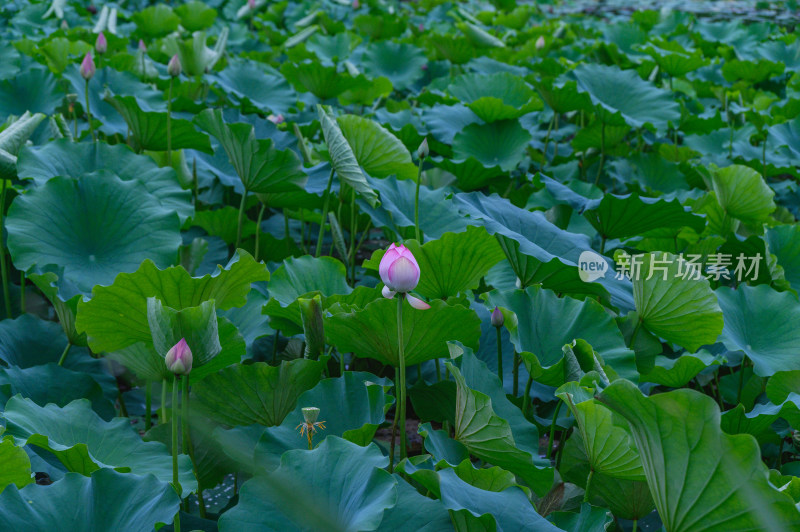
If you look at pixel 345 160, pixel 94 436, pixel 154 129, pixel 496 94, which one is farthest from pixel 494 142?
pixel 94 436

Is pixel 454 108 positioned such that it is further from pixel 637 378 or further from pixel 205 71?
pixel 637 378

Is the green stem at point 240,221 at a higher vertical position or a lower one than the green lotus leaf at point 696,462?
lower

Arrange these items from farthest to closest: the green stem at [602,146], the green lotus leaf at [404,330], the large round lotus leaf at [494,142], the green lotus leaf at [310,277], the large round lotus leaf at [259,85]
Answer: the large round lotus leaf at [259,85], the green stem at [602,146], the large round lotus leaf at [494,142], the green lotus leaf at [310,277], the green lotus leaf at [404,330]

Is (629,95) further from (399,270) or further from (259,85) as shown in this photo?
(399,270)

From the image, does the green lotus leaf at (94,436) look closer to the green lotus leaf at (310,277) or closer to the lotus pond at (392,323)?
the lotus pond at (392,323)

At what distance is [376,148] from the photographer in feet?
6.19

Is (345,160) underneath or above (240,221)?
above

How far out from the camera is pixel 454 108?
249 cm

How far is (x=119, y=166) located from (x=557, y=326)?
105 centimetres

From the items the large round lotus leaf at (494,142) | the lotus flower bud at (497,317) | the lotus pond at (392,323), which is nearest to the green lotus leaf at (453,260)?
the lotus pond at (392,323)

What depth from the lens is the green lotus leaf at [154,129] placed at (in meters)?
2.00

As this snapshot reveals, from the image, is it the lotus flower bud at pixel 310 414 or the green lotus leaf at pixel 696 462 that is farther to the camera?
the lotus flower bud at pixel 310 414

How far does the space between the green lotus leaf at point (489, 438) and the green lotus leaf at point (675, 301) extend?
Result: 407 mm

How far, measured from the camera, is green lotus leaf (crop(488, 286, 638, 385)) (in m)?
1.35
